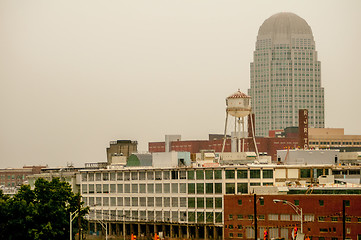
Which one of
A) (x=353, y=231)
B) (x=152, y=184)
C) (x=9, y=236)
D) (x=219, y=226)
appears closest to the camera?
(x=9, y=236)

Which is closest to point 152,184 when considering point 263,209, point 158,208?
point 158,208

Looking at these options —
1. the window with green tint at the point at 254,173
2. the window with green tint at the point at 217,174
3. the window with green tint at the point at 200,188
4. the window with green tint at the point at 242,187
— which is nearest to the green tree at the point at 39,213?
the window with green tint at the point at 200,188

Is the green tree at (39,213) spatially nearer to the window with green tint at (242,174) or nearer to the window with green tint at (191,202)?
the window with green tint at (191,202)

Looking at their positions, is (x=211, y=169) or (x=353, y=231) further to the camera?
(x=211, y=169)

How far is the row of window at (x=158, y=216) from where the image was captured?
173m

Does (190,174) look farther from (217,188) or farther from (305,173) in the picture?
(305,173)

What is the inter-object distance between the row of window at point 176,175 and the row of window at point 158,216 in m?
7.36

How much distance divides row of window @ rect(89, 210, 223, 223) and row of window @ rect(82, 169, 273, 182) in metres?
7.36

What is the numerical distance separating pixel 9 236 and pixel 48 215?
7.79m

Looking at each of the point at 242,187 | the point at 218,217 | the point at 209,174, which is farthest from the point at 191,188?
the point at 242,187

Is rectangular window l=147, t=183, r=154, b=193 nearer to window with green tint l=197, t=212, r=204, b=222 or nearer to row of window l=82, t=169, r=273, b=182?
row of window l=82, t=169, r=273, b=182

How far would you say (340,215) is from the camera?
148750 millimetres

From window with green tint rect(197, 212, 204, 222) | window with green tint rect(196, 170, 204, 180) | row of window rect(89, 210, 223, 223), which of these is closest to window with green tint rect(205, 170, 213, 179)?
window with green tint rect(196, 170, 204, 180)

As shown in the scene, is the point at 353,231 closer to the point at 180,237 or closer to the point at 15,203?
the point at 180,237
